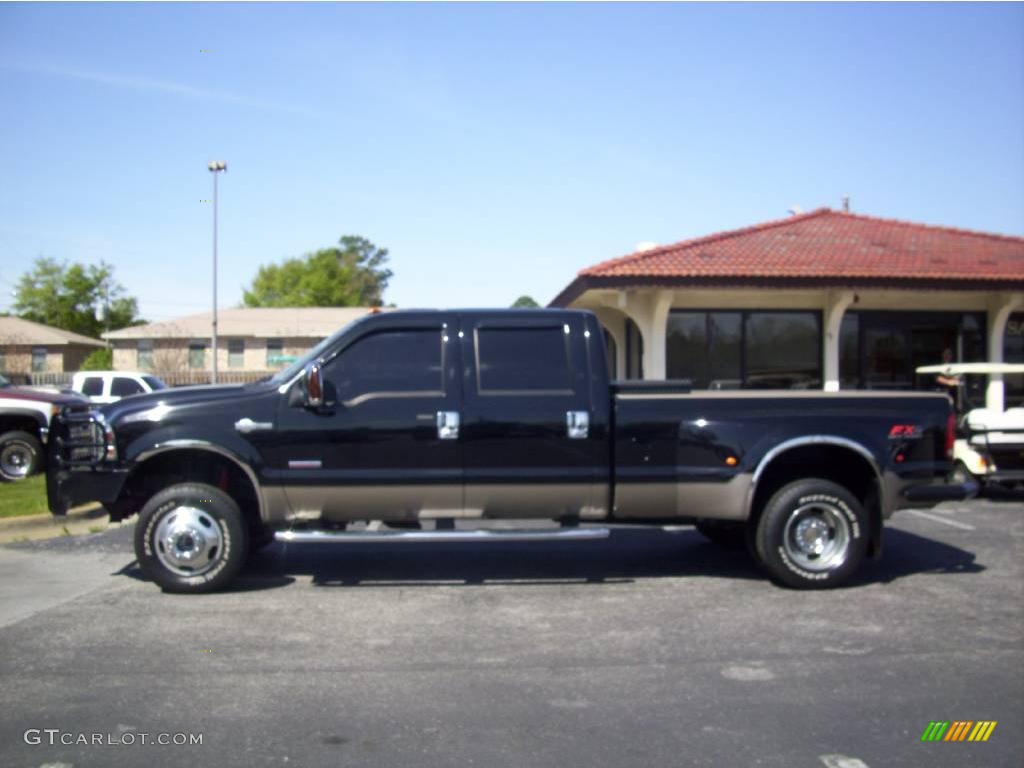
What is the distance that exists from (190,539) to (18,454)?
9444 mm

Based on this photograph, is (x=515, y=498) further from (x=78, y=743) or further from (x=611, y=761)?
(x=78, y=743)

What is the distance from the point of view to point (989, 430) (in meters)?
10.7

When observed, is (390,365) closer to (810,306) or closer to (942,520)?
(942,520)

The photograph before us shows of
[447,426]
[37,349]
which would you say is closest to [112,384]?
[447,426]

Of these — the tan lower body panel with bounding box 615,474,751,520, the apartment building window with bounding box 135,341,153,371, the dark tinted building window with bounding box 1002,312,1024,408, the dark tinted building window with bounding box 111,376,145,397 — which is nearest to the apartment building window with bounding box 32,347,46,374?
the apartment building window with bounding box 135,341,153,371

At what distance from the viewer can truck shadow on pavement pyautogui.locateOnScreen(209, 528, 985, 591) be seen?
7.23 m

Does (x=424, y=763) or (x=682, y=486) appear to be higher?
(x=682, y=486)

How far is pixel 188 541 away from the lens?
6.59 meters

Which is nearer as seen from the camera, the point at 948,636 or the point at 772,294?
the point at 948,636

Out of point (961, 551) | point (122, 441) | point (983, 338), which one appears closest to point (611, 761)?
point (122, 441)

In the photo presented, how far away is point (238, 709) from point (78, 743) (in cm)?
72

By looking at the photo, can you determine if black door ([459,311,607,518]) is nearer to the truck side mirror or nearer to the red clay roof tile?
the truck side mirror

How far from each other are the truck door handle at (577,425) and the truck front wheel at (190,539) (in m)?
2.49

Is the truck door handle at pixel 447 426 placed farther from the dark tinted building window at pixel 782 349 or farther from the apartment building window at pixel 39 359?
the apartment building window at pixel 39 359
